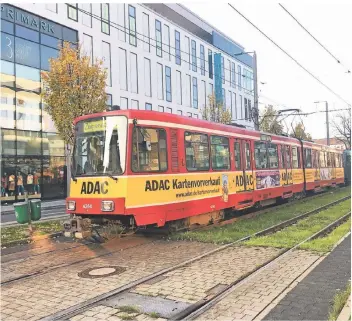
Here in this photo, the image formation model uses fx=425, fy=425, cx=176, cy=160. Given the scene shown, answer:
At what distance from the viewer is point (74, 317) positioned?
17.0 ft

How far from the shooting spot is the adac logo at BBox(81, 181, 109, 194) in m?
9.48

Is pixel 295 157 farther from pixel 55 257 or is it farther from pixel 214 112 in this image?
pixel 55 257

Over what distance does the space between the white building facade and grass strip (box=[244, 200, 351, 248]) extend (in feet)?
30.2

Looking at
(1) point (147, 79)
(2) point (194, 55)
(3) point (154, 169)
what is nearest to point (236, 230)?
(3) point (154, 169)

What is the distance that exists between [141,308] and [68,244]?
5270 millimetres

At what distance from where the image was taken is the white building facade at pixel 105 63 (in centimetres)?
2367

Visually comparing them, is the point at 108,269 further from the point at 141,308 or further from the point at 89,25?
the point at 89,25

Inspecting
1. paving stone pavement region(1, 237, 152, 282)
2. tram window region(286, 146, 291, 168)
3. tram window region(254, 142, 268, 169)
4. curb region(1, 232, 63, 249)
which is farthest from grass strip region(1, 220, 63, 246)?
tram window region(286, 146, 291, 168)

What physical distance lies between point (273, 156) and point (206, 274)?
10.9 m

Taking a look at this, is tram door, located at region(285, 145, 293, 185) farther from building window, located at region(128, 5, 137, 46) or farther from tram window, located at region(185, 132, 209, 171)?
building window, located at region(128, 5, 137, 46)

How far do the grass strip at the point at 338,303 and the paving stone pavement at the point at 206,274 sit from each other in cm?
166

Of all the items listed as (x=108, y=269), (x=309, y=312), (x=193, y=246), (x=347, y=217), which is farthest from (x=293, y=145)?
(x=309, y=312)

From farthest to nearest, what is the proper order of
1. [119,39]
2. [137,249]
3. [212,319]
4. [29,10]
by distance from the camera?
[119,39] < [29,10] < [137,249] < [212,319]

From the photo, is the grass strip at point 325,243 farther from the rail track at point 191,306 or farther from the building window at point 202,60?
the building window at point 202,60
